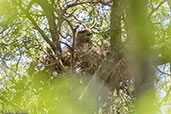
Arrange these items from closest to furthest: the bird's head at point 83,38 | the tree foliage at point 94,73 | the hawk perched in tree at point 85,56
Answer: the tree foliage at point 94,73 → the hawk perched in tree at point 85,56 → the bird's head at point 83,38

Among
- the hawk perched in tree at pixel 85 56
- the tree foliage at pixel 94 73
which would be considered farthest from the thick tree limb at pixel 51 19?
the hawk perched in tree at pixel 85 56

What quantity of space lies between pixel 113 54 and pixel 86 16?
2596 mm

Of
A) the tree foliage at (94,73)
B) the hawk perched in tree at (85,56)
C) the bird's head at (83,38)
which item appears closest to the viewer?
the tree foliage at (94,73)

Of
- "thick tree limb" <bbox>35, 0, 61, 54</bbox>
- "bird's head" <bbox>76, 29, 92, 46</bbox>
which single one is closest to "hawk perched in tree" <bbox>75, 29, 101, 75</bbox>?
"bird's head" <bbox>76, 29, 92, 46</bbox>

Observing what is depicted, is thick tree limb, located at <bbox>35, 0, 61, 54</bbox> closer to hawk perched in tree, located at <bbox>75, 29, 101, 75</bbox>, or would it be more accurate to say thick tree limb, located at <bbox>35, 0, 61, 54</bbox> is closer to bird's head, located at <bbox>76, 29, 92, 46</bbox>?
hawk perched in tree, located at <bbox>75, 29, 101, 75</bbox>

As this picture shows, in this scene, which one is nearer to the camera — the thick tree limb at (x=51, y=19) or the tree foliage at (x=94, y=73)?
the tree foliage at (x=94, y=73)

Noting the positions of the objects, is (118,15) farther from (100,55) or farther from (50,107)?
(50,107)

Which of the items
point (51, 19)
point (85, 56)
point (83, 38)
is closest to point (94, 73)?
point (85, 56)

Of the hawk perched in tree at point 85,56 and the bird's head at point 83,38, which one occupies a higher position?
the bird's head at point 83,38

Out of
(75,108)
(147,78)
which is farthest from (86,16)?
(147,78)

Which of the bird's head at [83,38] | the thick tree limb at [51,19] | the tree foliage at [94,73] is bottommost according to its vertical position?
the tree foliage at [94,73]

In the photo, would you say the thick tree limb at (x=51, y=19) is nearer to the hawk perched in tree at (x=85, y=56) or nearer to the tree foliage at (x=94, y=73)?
the tree foliage at (x=94, y=73)

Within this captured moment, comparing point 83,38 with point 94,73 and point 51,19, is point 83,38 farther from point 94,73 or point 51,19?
point 94,73

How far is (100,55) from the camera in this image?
2.57m
